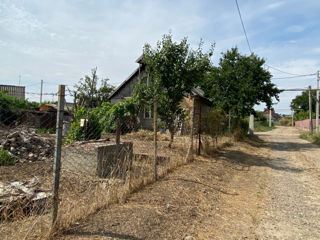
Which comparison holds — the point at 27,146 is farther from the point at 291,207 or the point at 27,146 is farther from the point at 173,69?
the point at 291,207

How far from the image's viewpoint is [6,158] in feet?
22.6

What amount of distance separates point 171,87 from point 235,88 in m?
9.26

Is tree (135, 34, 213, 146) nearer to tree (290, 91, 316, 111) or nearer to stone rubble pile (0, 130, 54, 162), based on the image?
stone rubble pile (0, 130, 54, 162)

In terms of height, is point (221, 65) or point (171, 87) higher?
point (221, 65)

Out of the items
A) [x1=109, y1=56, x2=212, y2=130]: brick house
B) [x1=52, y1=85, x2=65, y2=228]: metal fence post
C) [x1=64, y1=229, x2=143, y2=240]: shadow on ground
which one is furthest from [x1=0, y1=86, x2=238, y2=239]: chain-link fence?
[x1=109, y1=56, x2=212, y2=130]: brick house

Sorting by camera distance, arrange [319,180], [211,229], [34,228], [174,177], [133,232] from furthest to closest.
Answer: [319,180] < [174,177] < [211,229] < [133,232] < [34,228]

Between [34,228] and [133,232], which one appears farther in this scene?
[133,232]

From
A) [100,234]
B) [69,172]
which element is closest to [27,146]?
[69,172]

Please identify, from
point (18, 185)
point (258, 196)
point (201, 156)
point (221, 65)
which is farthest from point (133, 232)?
point (221, 65)

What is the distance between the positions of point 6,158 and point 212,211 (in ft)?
19.3

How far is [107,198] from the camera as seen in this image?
382 cm

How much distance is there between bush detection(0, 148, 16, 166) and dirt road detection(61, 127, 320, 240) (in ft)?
14.6

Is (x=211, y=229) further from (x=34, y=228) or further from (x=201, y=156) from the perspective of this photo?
(x=201, y=156)

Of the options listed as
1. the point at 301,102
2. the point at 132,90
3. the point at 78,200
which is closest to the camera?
the point at 78,200
